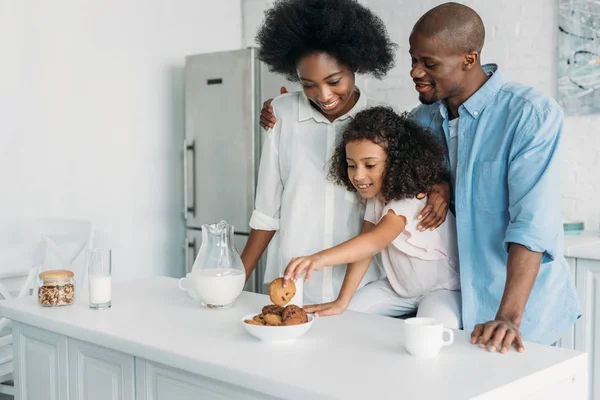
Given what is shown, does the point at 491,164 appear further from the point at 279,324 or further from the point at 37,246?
the point at 37,246

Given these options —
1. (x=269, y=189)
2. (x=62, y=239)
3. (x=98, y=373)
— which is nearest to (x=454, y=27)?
(x=269, y=189)

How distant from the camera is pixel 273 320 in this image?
1.53 meters

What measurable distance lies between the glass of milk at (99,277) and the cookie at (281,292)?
463 millimetres

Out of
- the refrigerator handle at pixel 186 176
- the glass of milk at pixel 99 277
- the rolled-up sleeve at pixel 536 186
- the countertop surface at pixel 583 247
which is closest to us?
the rolled-up sleeve at pixel 536 186

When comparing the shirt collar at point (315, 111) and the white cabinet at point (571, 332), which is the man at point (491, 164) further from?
the white cabinet at point (571, 332)

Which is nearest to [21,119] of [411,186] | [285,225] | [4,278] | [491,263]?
[4,278]

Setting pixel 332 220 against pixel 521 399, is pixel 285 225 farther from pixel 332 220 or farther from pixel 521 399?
pixel 521 399

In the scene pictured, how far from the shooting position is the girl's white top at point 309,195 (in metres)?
2.19

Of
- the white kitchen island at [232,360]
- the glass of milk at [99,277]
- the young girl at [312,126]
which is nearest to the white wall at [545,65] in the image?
the young girl at [312,126]

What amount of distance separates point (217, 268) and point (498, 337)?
0.71m

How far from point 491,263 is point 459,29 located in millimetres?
619

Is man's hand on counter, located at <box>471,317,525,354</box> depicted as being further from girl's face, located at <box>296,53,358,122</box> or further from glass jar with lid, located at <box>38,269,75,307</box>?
glass jar with lid, located at <box>38,269,75,307</box>

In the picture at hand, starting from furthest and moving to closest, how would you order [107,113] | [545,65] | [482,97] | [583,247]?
[107,113] → [545,65] → [583,247] → [482,97]

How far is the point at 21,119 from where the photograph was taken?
3656mm
